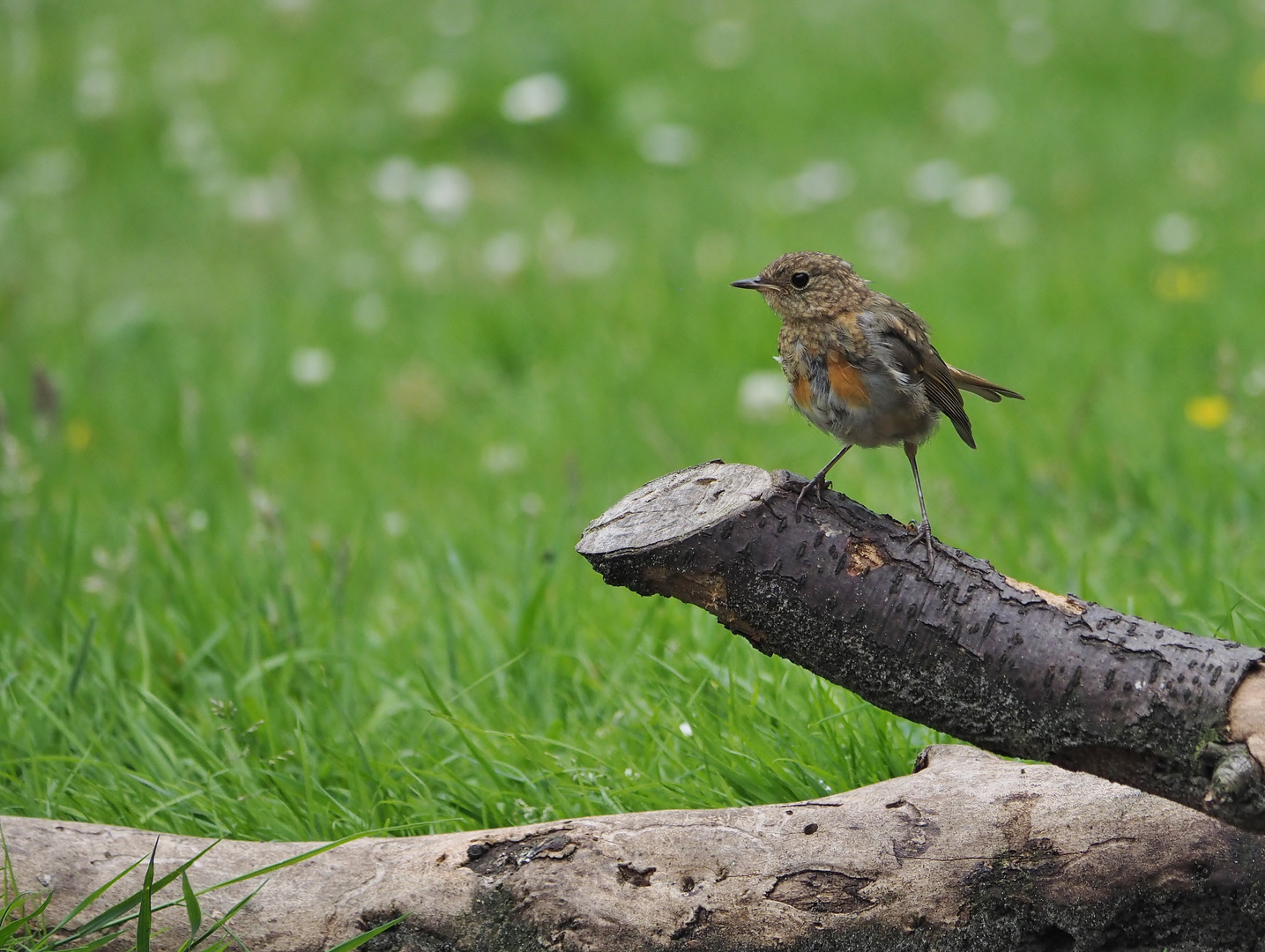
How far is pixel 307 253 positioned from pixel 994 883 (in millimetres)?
7048

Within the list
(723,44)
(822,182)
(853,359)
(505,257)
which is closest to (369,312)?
(505,257)

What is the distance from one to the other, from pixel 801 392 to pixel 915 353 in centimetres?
29

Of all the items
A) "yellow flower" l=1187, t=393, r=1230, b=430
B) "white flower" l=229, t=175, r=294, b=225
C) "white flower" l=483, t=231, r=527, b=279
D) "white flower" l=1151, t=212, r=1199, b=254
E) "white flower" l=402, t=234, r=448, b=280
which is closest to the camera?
"yellow flower" l=1187, t=393, r=1230, b=430

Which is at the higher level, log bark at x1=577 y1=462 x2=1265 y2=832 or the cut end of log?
the cut end of log

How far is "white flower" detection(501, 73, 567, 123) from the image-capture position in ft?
31.4

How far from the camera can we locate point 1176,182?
8.06 meters

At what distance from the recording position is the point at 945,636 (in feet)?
7.62

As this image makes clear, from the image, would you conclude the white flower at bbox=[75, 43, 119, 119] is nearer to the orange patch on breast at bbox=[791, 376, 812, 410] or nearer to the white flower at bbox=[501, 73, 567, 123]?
the white flower at bbox=[501, 73, 567, 123]

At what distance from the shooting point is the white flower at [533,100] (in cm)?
959

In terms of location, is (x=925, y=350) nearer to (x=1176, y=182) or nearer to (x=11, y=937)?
(x=11, y=937)

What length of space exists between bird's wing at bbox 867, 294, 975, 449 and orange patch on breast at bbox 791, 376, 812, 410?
0.21 m

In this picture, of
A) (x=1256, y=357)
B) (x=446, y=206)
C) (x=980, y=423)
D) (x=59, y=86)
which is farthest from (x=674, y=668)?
→ (x=59, y=86)

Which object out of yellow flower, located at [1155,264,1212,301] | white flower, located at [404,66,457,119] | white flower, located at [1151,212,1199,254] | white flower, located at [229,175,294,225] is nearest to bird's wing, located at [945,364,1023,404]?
yellow flower, located at [1155,264,1212,301]

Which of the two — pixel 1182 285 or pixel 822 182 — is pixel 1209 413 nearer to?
pixel 1182 285
